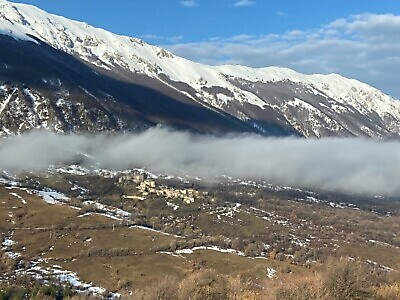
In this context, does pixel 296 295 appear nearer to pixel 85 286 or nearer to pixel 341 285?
pixel 341 285

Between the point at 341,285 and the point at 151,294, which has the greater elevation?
the point at 341,285

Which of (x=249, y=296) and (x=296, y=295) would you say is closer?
(x=296, y=295)

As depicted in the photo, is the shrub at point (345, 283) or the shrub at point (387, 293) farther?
the shrub at point (387, 293)

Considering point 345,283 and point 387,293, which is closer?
point 345,283

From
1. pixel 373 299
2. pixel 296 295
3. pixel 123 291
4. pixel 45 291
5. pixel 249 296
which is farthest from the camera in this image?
pixel 123 291

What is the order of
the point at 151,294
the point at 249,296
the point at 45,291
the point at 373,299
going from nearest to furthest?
the point at 373,299, the point at 249,296, the point at 151,294, the point at 45,291

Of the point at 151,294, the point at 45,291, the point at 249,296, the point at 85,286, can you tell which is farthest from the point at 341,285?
the point at 85,286

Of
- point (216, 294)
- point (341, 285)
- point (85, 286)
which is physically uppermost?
point (341, 285)

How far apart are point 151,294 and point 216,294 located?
2146 centimetres

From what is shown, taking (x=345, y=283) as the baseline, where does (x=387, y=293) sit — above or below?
below

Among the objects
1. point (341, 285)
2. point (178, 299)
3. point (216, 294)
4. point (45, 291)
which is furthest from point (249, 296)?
point (45, 291)

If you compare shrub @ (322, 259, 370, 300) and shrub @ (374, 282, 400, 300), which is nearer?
shrub @ (322, 259, 370, 300)

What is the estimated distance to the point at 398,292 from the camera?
282ft

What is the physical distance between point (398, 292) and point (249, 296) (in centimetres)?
2461
